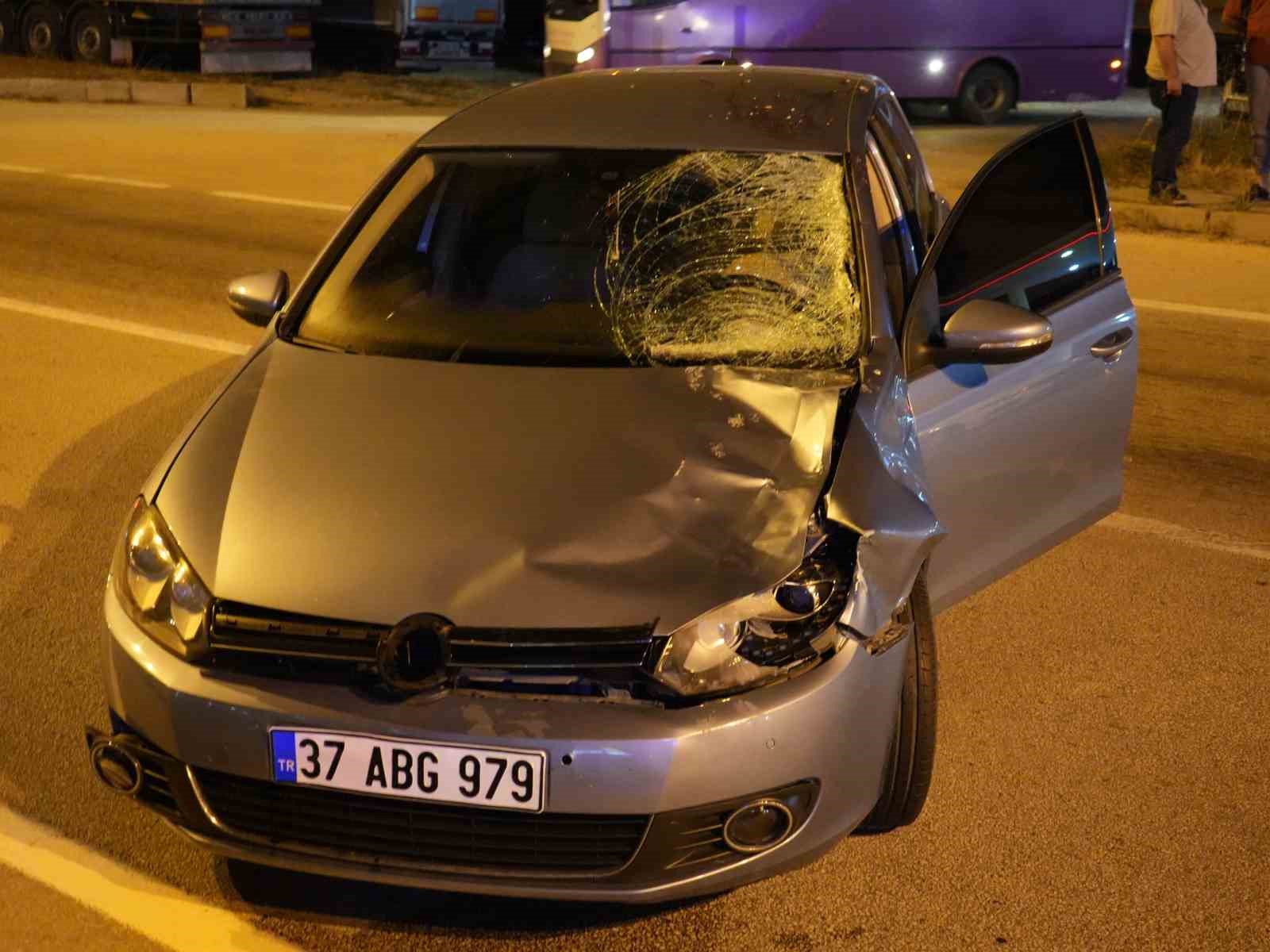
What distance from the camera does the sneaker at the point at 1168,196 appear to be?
11547 mm

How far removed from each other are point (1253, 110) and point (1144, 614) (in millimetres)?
7886

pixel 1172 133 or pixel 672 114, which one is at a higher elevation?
pixel 672 114

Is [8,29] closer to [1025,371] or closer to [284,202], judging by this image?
[284,202]

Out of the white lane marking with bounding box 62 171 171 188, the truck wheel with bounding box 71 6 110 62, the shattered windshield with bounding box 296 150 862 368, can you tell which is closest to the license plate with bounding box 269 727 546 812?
the shattered windshield with bounding box 296 150 862 368

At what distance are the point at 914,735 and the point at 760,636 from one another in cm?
60

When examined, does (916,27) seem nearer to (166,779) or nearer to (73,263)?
(73,263)

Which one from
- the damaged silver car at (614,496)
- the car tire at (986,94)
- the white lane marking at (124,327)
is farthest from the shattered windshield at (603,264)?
the car tire at (986,94)

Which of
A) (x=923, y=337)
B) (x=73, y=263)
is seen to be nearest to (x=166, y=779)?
(x=923, y=337)

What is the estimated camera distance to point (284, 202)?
11961 millimetres

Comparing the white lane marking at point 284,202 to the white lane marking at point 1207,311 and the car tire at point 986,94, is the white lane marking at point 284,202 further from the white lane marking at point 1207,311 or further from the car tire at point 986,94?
the car tire at point 986,94

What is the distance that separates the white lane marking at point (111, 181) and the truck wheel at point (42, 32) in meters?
13.1

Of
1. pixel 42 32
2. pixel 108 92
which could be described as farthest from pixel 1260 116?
pixel 42 32

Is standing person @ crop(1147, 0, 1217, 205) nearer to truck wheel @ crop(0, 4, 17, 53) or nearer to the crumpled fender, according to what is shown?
the crumpled fender

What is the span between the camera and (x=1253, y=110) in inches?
452
